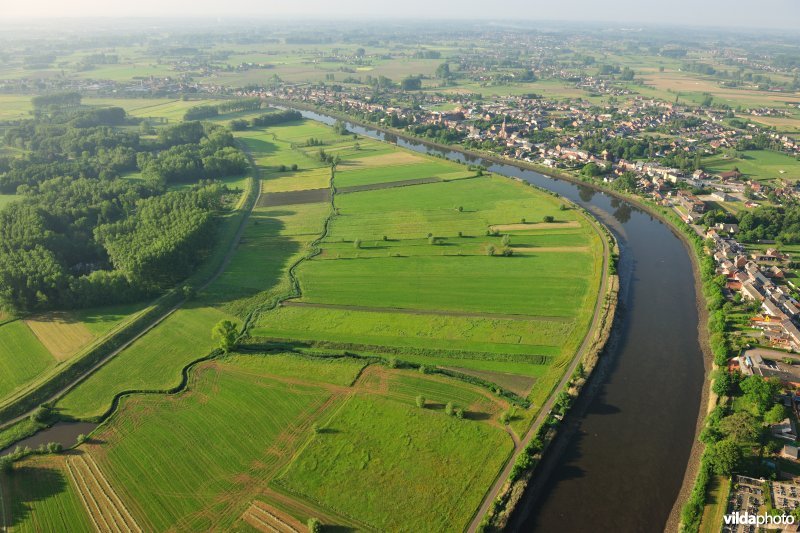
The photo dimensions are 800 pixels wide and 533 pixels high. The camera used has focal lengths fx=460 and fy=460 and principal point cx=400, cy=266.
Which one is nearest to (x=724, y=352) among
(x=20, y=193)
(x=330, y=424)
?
(x=330, y=424)

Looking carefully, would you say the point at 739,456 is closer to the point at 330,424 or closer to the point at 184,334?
the point at 330,424

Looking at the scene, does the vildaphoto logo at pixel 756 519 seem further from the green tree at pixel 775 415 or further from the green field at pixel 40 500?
the green field at pixel 40 500

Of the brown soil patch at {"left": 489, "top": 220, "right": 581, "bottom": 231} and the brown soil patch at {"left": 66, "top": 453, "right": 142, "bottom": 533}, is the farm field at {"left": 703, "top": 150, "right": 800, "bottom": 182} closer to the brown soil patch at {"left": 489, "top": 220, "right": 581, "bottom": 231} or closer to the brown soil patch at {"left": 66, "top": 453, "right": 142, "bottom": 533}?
the brown soil patch at {"left": 489, "top": 220, "right": 581, "bottom": 231}

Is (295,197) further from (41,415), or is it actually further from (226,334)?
(41,415)

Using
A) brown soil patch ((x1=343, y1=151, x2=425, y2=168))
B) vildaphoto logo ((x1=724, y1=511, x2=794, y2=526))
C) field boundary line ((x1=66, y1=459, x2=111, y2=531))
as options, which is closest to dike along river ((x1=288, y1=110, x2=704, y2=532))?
vildaphoto logo ((x1=724, y1=511, x2=794, y2=526))

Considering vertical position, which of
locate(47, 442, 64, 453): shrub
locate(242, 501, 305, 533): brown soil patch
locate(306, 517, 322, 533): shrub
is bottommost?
locate(242, 501, 305, 533): brown soil patch

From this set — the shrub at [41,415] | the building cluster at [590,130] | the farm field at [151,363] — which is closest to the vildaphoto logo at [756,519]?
the farm field at [151,363]
